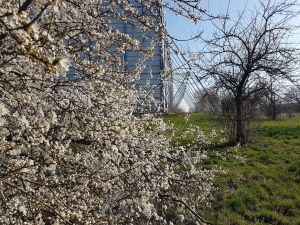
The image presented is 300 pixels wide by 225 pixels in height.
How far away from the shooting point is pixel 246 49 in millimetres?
15016

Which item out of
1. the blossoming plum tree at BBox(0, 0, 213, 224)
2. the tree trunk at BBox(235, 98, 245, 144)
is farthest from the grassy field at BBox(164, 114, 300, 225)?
the blossoming plum tree at BBox(0, 0, 213, 224)

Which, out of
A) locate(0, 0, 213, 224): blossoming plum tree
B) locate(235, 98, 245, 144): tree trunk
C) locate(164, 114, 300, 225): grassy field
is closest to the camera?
locate(0, 0, 213, 224): blossoming plum tree

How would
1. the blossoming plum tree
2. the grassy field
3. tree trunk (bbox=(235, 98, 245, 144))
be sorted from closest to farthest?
the blossoming plum tree
the grassy field
tree trunk (bbox=(235, 98, 245, 144))

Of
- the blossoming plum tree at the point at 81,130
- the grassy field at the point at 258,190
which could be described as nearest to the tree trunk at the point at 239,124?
the grassy field at the point at 258,190

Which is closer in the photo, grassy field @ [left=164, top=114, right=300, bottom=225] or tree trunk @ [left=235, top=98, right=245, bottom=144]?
grassy field @ [left=164, top=114, right=300, bottom=225]

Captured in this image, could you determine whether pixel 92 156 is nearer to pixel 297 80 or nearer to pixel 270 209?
pixel 270 209

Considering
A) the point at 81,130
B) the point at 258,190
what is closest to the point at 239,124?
the point at 258,190

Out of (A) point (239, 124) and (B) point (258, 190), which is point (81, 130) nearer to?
(B) point (258, 190)

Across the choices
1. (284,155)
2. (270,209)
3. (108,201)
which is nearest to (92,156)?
(108,201)

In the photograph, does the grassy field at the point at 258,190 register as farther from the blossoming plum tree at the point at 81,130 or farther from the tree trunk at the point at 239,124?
the blossoming plum tree at the point at 81,130

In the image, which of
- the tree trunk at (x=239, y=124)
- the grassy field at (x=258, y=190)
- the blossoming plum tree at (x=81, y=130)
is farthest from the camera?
the tree trunk at (x=239, y=124)

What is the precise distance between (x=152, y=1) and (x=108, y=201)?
1905 mm

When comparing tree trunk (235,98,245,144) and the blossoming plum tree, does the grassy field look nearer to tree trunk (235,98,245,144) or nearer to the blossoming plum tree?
tree trunk (235,98,245,144)

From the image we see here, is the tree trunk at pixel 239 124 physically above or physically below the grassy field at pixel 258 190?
above
